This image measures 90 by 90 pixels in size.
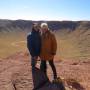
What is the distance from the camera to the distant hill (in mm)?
140250

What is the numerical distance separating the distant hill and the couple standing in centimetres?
12642

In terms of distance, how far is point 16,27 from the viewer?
154125 mm

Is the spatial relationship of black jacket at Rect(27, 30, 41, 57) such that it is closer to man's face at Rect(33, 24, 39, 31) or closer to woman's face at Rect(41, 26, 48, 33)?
man's face at Rect(33, 24, 39, 31)

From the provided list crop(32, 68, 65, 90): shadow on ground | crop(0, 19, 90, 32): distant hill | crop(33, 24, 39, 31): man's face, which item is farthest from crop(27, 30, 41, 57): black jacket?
crop(0, 19, 90, 32): distant hill

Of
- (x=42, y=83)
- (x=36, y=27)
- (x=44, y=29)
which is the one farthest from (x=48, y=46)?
(x=42, y=83)

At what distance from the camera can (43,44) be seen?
8.29 meters

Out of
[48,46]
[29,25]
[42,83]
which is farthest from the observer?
[29,25]

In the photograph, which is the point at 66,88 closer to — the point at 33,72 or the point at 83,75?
the point at 33,72

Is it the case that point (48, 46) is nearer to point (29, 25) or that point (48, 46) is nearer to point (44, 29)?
point (44, 29)

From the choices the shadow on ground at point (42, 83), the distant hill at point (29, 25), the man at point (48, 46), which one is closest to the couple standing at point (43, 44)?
Answer: the man at point (48, 46)

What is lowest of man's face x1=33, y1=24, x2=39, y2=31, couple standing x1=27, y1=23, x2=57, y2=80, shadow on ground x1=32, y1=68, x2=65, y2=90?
shadow on ground x1=32, y1=68, x2=65, y2=90

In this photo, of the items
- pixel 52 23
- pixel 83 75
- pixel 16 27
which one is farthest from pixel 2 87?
pixel 16 27

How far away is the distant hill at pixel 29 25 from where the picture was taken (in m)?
140

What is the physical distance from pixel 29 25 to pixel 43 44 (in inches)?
5589
